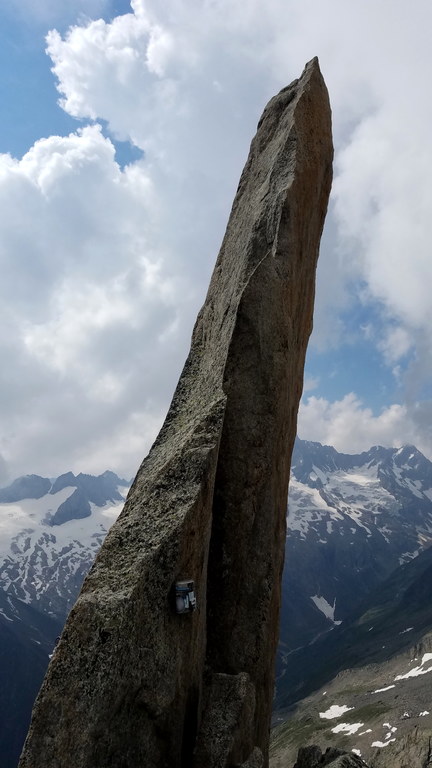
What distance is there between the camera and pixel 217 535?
70.0 feet

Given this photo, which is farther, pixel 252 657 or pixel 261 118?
pixel 261 118

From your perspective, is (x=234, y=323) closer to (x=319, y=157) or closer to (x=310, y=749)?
(x=319, y=157)

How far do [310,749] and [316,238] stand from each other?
25240 mm

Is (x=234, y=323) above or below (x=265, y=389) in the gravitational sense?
above

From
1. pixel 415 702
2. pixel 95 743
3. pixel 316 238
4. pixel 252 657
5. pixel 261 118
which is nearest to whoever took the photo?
pixel 95 743

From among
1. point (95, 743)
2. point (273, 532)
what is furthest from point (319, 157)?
point (95, 743)

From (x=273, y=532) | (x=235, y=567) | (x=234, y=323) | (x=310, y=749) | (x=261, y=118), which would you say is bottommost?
(x=310, y=749)

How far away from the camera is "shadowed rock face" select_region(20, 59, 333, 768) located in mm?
15062

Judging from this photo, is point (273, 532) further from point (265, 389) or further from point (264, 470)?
point (265, 389)

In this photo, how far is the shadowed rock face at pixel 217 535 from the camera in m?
15.1

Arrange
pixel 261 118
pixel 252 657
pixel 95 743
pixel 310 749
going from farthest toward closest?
pixel 261 118, pixel 310 749, pixel 252 657, pixel 95 743

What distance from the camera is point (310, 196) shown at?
28109mm

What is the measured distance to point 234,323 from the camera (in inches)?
908

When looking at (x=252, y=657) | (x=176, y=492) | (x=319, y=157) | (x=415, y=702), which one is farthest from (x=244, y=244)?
(x=415, y=702)
